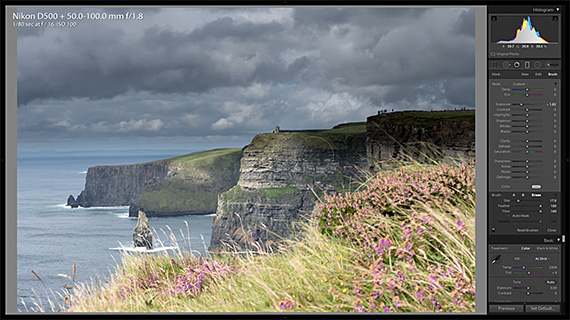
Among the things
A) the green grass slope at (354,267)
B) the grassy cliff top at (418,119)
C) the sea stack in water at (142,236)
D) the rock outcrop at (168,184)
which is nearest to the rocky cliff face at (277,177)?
the rock outcrop at (168,184)

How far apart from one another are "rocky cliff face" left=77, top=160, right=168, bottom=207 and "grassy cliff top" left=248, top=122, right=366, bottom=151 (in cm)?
3203

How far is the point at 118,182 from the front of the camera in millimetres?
117312

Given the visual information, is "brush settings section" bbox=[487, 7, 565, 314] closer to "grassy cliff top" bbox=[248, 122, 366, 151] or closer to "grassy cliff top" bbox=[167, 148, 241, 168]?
"grassy cliff top" bbox=[248, 122, 366, 151]

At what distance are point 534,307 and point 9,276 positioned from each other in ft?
14.1

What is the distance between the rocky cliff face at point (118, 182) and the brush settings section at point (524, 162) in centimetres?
11402

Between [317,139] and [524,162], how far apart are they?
7583cm

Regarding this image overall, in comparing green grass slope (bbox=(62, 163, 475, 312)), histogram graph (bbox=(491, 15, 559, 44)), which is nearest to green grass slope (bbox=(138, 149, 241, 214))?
green grass slope (bbox=(62, 163, 475, 312))

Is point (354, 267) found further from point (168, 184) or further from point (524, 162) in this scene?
point (168, 184)

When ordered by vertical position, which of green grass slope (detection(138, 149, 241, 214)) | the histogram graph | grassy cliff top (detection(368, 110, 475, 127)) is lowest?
green grass slope (detection(138, 149, 241, 214))

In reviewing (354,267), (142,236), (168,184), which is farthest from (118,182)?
(354,267)

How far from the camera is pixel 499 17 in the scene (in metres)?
4.21

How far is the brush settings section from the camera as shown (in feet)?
13.5

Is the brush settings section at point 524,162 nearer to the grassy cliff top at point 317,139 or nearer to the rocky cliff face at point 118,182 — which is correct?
the grassy cliff top at point 317,139

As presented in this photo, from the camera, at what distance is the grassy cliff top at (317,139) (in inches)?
2837
